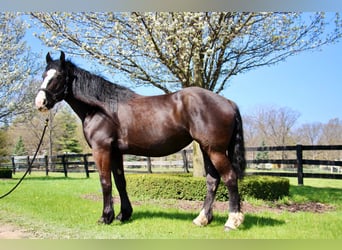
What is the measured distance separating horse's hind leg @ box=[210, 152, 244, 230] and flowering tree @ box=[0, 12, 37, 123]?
6.17 meters

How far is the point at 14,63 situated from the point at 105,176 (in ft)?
20.2

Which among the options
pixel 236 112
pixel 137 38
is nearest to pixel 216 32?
pixel 137 38

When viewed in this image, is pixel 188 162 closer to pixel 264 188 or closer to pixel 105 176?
pixel 264 188

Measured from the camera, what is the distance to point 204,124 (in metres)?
3.02

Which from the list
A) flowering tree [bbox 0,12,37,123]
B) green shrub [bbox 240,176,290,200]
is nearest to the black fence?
green shrub [bbox 240,176,290,200]

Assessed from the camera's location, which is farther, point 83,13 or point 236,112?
point 83,13

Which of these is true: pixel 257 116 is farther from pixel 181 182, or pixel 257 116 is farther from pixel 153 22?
pixel 153 22

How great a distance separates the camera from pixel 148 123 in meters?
3.18

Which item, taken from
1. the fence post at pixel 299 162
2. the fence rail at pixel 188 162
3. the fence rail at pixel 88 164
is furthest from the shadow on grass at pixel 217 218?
the fence rail at pixel 88 164

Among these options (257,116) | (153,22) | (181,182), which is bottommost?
(181,182)

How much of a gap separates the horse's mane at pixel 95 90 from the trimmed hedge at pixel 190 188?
7.15ft

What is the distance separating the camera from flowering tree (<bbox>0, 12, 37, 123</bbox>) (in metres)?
7.69
